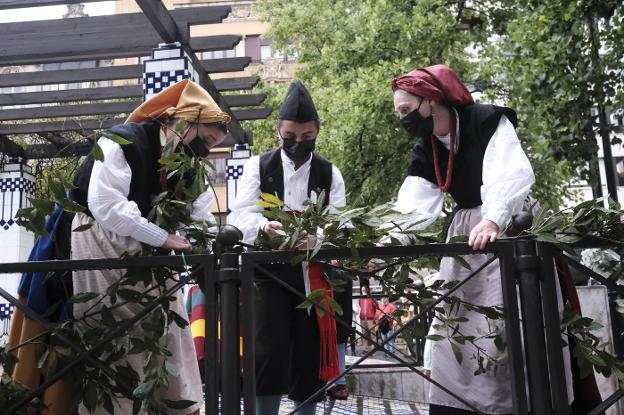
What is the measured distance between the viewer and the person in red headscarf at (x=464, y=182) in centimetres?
263

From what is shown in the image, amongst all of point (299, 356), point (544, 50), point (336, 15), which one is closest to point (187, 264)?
point (299, 356)

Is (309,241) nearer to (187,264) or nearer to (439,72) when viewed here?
(187,264)

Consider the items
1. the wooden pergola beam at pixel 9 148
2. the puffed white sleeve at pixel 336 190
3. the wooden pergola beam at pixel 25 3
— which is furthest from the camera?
the wooden pergola beam at pixel 9 148

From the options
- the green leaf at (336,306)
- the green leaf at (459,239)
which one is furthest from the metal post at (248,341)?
the green leaf at (459,239)

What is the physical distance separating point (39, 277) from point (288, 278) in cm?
111

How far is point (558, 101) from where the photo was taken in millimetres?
6340

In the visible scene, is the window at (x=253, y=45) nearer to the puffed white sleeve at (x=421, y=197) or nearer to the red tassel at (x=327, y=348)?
the puffed white sleeve at (x=421, y=197)

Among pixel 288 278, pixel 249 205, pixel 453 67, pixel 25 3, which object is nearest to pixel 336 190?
pixel 249 205

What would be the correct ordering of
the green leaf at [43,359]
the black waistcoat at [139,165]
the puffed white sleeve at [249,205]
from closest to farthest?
the green leaf at [43,359] → the black waistcoat at [139,165] → the puffed white sleeve at [249,205]

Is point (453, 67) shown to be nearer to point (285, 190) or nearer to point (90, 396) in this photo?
point (285, 190)

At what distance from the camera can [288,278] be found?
3154 millimetres

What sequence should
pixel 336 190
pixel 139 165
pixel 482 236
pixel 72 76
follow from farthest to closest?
pixel 72 76 < pixel 336 190 < pixel 139 165 < pixel 482 236

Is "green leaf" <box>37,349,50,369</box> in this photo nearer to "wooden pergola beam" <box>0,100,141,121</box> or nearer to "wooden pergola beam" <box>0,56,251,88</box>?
"wooden pergola beam" <box>0,56,251,88</box>

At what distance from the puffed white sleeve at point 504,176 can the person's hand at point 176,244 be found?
1140 millimetres
